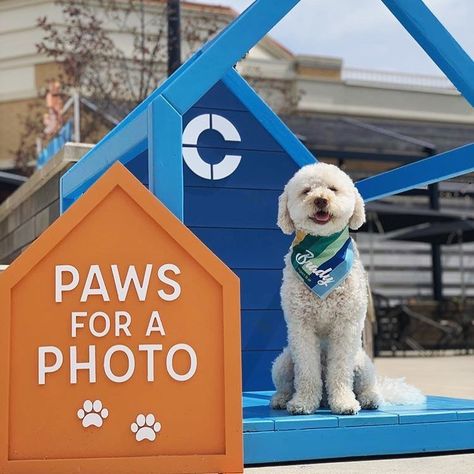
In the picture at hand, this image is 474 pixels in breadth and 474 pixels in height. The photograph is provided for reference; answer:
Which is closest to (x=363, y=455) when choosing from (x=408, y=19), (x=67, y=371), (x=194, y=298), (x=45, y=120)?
(x=194, y=298)

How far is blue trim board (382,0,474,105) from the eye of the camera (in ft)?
12.6

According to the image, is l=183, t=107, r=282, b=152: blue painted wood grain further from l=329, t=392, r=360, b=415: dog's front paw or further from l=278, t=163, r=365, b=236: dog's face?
l=329, t=392, r=360, b=415: dog's front paw

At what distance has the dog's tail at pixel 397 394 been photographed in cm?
392

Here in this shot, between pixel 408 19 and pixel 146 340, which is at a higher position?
pixel 408 19

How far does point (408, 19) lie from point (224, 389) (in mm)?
2083

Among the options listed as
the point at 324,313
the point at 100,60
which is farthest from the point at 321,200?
the point at 100,60

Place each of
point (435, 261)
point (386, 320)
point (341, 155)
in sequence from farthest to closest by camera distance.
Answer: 1. point (435, 261)
2. point (341, 155)
3. point (386, 320)

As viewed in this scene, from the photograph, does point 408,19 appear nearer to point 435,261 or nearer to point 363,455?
point 363,455

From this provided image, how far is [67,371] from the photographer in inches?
112

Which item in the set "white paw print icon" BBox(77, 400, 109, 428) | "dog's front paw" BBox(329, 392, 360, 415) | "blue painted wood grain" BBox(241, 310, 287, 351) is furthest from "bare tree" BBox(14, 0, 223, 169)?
"white paw print icon" BBox(77, 400, 109, 428)

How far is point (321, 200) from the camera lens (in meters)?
3.52

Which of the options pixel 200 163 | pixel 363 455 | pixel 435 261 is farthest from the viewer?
pixel 435 261

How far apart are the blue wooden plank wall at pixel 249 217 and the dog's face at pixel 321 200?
1346 millimetres

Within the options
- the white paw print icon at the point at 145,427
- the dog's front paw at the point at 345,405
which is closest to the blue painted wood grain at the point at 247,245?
the dog's front paw at the point at 345,405
